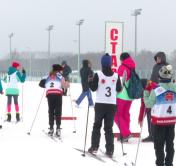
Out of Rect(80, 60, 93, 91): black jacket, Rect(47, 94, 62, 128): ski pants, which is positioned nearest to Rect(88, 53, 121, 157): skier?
Rect(47, 94, 62, 128): ski pants

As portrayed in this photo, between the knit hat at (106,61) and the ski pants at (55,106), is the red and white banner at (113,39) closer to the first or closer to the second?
the ski pants at (55,106)

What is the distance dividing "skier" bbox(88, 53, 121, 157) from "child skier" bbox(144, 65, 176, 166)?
1.70m

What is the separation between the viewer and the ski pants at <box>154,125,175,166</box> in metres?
7.58

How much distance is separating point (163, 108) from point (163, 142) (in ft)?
1.69

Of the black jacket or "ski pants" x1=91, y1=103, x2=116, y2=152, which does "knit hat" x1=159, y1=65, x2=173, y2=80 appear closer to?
"ski pants" x1=91, y1=103, x2=116, y2=152

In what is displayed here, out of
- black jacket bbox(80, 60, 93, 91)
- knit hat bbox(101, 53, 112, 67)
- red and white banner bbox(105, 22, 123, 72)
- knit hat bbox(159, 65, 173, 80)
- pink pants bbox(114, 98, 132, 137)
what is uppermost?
red and white banner bbox(105, 22, 123, 72)

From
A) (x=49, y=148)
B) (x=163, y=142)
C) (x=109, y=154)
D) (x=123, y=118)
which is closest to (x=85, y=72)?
(x=123, y=118)

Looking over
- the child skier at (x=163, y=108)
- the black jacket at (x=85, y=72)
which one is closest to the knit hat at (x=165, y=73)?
the child skier at (x=163, y=108)

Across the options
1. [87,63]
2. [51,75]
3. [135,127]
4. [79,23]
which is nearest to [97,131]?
[51,75]

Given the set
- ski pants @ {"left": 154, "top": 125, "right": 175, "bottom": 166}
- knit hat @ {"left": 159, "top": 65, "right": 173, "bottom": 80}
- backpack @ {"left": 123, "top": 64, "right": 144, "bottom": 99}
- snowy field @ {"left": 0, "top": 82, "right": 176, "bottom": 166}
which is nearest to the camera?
knit hat @ {"left": 159, "top": 65, "right": 173, "bottom": 80}

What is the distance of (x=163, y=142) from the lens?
7613 millimetres

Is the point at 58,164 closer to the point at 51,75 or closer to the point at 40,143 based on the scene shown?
the point at 40,143

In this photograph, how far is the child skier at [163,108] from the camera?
7.49m

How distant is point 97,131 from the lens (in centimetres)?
939
